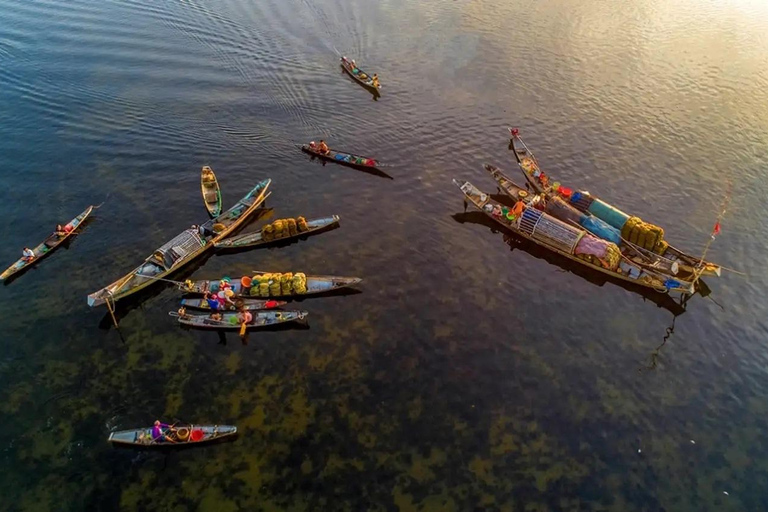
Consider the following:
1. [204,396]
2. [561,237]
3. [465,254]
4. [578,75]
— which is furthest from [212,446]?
[578,75]

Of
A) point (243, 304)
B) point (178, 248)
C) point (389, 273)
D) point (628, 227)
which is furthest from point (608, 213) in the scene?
point (178, 248)

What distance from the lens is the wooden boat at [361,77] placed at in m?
73.8

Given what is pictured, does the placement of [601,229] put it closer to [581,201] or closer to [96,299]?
[581,201]

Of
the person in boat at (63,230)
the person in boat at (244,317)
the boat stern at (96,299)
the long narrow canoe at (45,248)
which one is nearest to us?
the person in boat at (244,317)

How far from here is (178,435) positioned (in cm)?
3412

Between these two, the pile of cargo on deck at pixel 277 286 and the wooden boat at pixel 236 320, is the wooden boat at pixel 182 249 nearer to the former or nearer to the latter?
the wooden boat at pixel 236 320

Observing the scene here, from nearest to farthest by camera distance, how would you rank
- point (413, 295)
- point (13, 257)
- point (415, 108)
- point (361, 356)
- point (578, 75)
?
point (361, 356), point (413, 295), point (13, 257), point (415, 108), point (578, 75)

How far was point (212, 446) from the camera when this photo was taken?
34.6m

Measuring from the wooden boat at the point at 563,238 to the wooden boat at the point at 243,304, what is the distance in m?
26.0

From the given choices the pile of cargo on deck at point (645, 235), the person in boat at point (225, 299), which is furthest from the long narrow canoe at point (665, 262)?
the person in boat at point (225, 299)

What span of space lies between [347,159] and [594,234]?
3053cm

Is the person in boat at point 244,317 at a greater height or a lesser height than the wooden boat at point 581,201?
lesser

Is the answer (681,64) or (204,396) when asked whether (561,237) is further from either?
(681,64)

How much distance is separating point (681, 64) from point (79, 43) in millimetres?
103172
